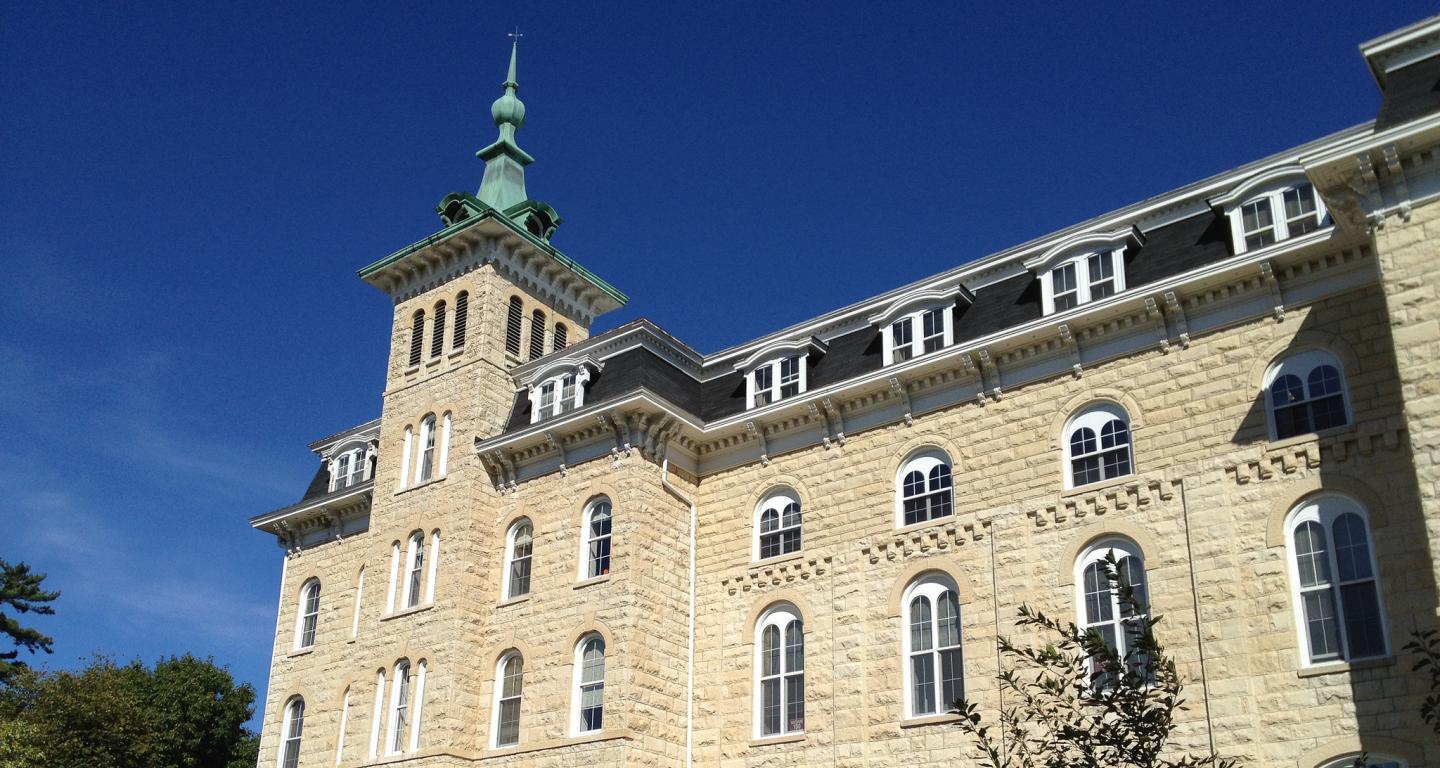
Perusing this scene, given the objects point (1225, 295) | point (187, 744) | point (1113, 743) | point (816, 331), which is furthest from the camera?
point (187, 744)

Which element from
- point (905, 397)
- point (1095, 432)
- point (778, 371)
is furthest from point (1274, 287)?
point (778, 371)

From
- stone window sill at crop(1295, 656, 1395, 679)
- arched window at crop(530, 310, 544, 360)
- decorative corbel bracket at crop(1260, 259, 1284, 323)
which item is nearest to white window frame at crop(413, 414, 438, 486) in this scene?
arched window at crop(530, 310, 544, 360)

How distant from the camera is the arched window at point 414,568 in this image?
116ft

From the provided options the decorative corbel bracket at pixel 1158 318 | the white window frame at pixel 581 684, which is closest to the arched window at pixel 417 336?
the white window frame at pixel 581 684

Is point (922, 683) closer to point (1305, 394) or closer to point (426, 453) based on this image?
point (1305, 394)

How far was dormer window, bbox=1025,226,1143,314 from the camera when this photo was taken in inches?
1100

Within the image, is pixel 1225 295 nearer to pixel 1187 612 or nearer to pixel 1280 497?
pixel 1280 497

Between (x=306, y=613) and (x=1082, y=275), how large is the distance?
2552cm

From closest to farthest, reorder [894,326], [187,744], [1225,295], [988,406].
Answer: [1225,295]
[988,406]
[894,326]
[187,744]

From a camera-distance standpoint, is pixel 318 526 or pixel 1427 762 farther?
pixel 318 526

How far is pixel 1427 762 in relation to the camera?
2103cm

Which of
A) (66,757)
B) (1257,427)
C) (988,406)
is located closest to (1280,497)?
(1257,427)

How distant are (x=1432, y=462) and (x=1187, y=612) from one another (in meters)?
5.35

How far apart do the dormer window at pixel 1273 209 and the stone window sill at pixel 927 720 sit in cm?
1062
